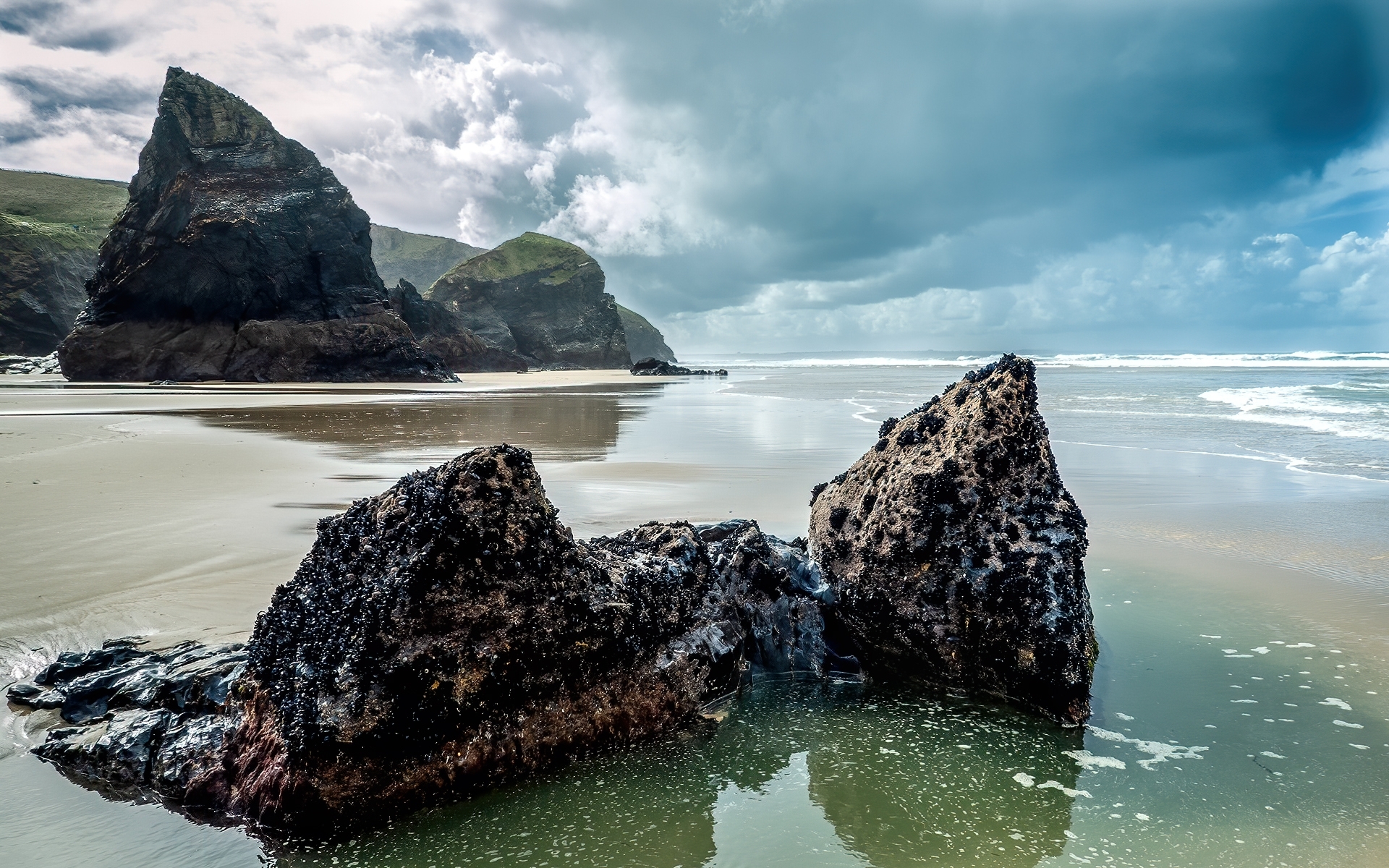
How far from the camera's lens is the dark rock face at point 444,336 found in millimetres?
61906

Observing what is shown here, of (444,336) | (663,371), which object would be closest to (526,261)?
(444,336)

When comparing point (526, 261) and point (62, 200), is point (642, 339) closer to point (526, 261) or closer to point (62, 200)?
point (526, 261)

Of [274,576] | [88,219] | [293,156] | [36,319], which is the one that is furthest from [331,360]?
[88,219]

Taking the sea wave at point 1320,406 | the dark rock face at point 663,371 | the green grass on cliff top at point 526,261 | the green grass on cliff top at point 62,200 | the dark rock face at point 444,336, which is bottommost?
the sea wave at point 1320,406

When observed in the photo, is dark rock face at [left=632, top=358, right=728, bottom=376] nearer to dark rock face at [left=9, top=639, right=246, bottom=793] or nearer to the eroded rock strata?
the eroded rock strata

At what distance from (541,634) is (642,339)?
139 m

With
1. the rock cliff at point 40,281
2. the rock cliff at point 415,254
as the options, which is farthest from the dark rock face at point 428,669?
the rock cliff at point 415,254

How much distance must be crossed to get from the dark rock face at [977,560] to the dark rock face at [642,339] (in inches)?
5210

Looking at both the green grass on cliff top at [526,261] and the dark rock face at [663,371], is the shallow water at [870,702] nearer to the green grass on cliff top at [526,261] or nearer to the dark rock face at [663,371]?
the dark rock face at [663,371]

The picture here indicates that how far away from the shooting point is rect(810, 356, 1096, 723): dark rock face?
3.96 meters

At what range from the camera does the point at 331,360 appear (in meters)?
44.9

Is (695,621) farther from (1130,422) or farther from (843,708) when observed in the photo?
(1130,422)

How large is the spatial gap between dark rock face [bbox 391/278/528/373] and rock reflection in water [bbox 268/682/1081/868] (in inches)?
2381

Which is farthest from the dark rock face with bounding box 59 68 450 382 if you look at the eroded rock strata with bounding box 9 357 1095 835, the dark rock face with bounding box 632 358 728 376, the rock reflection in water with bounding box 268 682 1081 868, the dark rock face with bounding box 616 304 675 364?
the dark rock face with bounding box 616 304 675 364
